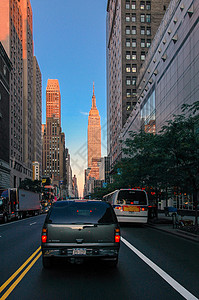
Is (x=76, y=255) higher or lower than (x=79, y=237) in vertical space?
lower

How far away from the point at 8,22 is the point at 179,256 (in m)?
90.4

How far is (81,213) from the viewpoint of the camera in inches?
331

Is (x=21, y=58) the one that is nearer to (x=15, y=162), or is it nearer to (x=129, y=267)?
(x=15, y=162)

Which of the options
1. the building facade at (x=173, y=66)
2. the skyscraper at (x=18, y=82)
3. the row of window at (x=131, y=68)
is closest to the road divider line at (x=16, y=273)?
the building facade at (x=173, y=66)

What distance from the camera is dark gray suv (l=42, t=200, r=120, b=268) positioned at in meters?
7.83

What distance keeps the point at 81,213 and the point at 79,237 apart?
27.6 inches

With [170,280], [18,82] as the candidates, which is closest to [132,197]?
[170,280]

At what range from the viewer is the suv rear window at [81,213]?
8.08m

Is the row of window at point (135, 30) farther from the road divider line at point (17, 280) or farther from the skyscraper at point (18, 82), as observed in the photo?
the road divider line at point (17, 280)

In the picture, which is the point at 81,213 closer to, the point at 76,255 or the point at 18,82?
the point at 76,255

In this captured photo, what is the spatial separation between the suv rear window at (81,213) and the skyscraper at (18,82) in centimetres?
7619

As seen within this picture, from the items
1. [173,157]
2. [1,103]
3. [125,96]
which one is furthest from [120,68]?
[173,157]

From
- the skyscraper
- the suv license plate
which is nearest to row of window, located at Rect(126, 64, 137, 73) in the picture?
the skyscraper

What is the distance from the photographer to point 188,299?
5820mm
